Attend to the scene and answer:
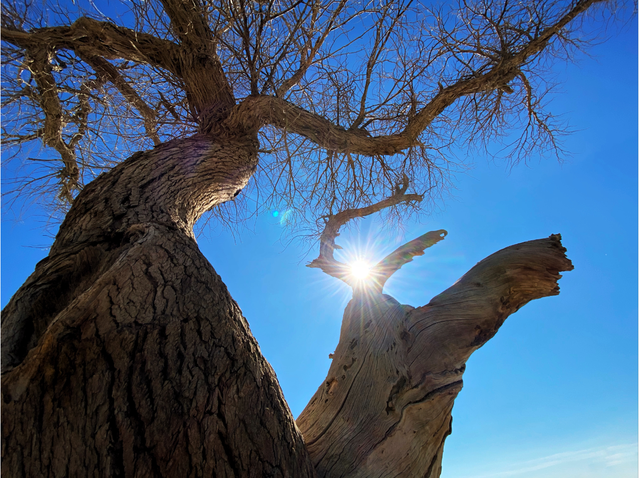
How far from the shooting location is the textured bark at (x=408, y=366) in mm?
1561

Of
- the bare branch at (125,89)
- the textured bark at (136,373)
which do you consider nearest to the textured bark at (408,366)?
the textured bark at (136,373)

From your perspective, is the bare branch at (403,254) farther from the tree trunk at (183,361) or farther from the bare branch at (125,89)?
the bare branch at (125,89)

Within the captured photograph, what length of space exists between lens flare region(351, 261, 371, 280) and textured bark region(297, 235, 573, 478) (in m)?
0.32

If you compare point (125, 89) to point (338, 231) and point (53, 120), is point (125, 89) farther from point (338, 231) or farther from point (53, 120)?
point (338, 231)

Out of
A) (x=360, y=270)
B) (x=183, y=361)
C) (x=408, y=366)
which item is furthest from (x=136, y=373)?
(x=360, y=270)

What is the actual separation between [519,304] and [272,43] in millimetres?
2655

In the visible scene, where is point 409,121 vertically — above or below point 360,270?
above

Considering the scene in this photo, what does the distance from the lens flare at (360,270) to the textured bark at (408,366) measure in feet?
1.05

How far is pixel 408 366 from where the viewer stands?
5.87ft

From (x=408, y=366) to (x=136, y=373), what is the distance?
1.19 metres

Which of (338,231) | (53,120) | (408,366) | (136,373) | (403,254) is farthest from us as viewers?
(338,231)

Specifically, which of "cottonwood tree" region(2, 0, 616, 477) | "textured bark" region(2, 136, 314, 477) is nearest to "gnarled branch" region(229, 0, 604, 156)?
"cottonwood tree" region(2, 0, 616, 477)

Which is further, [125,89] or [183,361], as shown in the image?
[125,89]

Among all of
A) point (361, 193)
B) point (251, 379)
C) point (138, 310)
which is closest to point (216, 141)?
point (361, 193)
